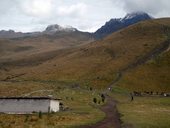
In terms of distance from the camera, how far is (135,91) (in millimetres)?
126375

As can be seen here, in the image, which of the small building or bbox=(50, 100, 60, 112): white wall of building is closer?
bbox=(50, 100, 60, 112): white wall of building

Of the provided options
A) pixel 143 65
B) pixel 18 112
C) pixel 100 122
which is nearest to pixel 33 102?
pixel 18 112

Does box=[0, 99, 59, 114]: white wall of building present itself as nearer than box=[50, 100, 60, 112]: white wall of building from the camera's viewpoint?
No

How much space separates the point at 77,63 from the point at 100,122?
428 feet

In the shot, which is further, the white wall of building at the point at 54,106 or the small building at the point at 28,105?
the small building at the point at 28,105

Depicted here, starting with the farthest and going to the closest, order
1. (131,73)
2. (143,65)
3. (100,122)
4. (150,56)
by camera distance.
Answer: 1. (150,56)
2. (143,65)
3. (131,73)
4. (100,122)

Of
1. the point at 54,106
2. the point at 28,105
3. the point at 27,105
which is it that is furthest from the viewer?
the point at 27,105

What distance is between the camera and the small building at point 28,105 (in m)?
72.8

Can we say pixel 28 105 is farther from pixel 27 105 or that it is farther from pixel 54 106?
pixel 54 106

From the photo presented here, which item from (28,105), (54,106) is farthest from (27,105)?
(54,106)

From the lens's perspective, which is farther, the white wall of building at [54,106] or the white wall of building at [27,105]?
the white wall of building at [27,105]

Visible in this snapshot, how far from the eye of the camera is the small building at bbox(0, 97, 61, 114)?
72.8 metres

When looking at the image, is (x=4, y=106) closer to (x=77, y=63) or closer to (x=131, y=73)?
(x=131, y=73)

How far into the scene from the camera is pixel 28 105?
243ft
